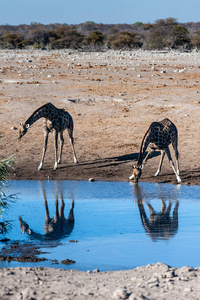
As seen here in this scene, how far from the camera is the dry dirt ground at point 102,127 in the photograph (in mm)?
6875

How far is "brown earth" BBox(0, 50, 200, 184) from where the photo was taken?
1459 cm

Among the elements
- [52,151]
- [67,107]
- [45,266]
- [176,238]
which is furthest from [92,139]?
[45,266]

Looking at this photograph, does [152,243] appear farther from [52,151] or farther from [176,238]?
[52,151]

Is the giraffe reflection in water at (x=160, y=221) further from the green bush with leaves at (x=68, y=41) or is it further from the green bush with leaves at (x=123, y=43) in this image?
the green bush with leaves at (x=68, y=41)

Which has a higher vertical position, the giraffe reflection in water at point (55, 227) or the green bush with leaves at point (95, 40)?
the green bush with leaves at point (95, 40)

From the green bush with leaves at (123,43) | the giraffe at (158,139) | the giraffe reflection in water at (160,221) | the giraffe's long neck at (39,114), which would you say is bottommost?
the giraffe reflection in water at (160,221)

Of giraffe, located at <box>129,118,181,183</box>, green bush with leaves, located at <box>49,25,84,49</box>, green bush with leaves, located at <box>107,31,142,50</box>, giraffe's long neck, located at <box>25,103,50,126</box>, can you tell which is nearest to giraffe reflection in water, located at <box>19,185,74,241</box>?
giraffe, located at <box>129,118,181,183</box>

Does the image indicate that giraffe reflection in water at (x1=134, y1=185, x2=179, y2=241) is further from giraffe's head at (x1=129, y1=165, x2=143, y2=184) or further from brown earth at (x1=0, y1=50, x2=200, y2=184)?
brown earth at (x1=0, y1=50, x2=200, y2=184)

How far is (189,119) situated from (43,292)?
11.5 metres

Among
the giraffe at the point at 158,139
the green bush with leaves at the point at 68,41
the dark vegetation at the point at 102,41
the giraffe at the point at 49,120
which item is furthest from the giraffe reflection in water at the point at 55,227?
the green bush with leaves at the point at 68,41

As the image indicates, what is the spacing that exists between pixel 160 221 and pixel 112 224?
86cm

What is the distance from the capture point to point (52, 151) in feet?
51.8

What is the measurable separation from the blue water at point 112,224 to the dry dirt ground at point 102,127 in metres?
0.72

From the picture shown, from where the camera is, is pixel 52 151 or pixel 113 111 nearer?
pixel 52 151
